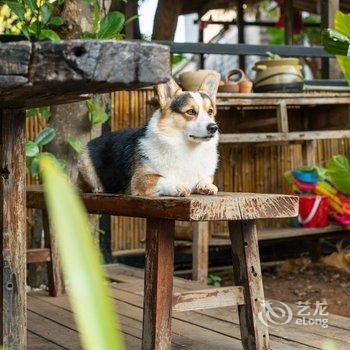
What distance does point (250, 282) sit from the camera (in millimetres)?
2629

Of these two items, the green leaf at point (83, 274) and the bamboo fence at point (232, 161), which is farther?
the bamboo fence at point (232, 161)

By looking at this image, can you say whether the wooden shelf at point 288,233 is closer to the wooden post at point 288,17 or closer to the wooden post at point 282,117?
the wooden post at point 282,117

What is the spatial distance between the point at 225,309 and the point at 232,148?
105 inches

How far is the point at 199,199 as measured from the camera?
2236 mm

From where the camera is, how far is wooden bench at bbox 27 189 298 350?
2.26 m

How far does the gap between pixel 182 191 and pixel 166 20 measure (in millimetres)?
4355

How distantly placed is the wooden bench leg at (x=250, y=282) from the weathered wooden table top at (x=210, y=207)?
267 mm

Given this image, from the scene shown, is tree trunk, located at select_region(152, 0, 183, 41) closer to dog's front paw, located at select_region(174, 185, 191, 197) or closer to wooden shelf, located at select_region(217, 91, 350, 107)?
wooden shelf, located at select_region(217, 91, 350, 107)

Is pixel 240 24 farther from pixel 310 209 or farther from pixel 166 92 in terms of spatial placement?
pixel 166 92

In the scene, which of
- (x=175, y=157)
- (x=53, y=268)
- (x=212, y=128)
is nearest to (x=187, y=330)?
(x=175, y=157)

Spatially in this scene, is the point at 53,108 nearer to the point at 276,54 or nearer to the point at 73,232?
the point at 276,54

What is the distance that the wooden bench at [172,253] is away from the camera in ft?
7.43

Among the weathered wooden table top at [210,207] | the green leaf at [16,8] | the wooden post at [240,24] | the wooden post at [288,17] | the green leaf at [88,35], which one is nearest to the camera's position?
the weathered wooden table top at [210,207]

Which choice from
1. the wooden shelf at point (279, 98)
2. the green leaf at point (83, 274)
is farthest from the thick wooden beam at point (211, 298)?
the wooden shelf at point (279, 98)
